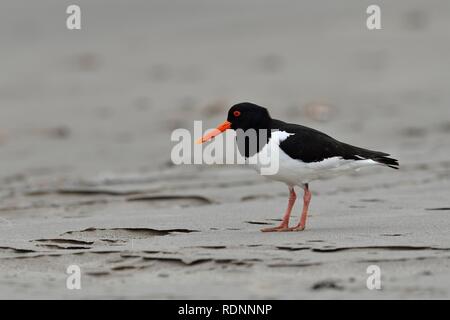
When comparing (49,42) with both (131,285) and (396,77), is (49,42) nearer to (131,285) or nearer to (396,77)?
(396,77)

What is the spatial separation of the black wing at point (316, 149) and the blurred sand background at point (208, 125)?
0.43m

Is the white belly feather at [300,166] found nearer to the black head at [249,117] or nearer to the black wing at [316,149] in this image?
the black wing at [316,149]

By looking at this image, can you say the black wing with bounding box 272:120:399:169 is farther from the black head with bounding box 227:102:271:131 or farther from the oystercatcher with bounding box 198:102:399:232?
the black head with bounding box 227:102:271:131

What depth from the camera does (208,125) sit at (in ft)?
34.8

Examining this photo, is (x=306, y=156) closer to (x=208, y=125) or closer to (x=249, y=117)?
(x=249, y=117)

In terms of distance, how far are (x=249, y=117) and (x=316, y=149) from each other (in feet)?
2.02

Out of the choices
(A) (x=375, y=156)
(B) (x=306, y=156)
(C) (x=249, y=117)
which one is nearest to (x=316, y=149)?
(B) (x=306, y=156)

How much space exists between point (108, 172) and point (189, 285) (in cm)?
448

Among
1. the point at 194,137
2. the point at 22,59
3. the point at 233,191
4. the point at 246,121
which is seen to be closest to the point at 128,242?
the point at 246,121

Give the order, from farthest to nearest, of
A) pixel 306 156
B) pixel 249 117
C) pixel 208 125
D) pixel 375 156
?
1. pixel 208 125
2. pixel 249 117
3. pixel 375 156
4. pixel 306 156

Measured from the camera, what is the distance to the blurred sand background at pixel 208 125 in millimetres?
5012

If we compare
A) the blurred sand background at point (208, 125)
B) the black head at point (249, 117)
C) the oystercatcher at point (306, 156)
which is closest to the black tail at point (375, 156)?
the oystercatcher at point (306, 156)

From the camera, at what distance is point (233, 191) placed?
7.92 metres

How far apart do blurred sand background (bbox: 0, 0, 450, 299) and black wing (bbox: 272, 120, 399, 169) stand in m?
0.43
